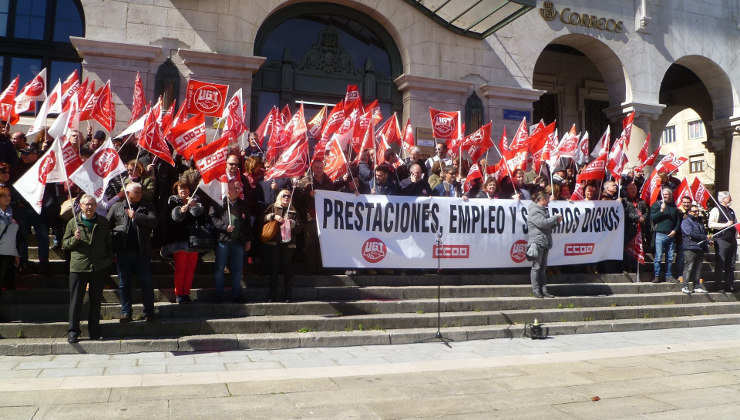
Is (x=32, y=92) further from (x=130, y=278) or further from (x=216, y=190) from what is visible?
(x=130, y=278)

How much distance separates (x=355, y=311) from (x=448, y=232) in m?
2.51

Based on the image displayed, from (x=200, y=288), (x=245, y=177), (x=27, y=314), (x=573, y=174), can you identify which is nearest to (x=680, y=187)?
(x=573, y=174)

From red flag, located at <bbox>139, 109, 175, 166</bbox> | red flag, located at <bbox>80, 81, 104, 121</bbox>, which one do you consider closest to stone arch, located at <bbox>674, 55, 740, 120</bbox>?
red flag, located at <bbox>139, 109, 175, 166</bbox>

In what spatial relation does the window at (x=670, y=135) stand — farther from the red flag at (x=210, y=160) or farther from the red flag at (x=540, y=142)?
the red flag at (x=210, y=160)

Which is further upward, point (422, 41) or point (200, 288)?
point (422, 41)

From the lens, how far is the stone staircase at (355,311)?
7.83 meters

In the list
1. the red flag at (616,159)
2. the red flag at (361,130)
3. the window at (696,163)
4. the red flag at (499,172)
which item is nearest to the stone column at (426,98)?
the red flag at (499,172)

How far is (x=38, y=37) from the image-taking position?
1371 centimetres

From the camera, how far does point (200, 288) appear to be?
9.21 metres

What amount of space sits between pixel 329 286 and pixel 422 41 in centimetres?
840

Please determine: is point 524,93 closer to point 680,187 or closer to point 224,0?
point 680,187

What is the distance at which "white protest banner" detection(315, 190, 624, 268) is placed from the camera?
10039mm

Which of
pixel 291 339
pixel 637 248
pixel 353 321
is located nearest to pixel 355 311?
pixel 353 321

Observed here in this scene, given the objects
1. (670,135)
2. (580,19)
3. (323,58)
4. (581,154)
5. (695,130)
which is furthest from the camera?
(670,135)
